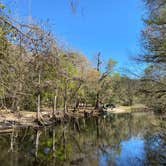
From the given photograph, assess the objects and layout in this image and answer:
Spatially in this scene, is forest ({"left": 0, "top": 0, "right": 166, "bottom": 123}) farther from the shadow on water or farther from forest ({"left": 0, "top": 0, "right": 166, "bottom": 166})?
the shadow on water

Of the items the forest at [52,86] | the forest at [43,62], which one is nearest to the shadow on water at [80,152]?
the forest at [52,86]

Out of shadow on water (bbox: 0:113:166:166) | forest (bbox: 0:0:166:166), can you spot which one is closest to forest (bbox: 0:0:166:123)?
forest (bbox: 0:0:166:166)

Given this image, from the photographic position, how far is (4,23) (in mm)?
3213

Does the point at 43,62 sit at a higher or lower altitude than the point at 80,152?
higher

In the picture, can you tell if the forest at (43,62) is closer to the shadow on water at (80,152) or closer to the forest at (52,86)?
the forest at (52,86)

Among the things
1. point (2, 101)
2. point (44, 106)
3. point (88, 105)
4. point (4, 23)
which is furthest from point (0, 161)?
point (88, 105)

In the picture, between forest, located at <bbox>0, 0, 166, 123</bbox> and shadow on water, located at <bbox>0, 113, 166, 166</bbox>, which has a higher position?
forest, located at <bbox>0, 0, 166, 123</bbox>

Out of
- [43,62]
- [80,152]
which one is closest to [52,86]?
[80,152]

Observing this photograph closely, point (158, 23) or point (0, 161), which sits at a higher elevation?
point (158, 23)

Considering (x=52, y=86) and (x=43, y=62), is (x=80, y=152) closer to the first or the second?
(x=52, y=86)

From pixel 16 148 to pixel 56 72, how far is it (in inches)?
349

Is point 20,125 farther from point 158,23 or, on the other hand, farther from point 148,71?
point 158,23

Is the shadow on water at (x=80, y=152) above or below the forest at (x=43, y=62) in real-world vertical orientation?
below

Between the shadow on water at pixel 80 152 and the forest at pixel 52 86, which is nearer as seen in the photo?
the forest at pixel 52 86
